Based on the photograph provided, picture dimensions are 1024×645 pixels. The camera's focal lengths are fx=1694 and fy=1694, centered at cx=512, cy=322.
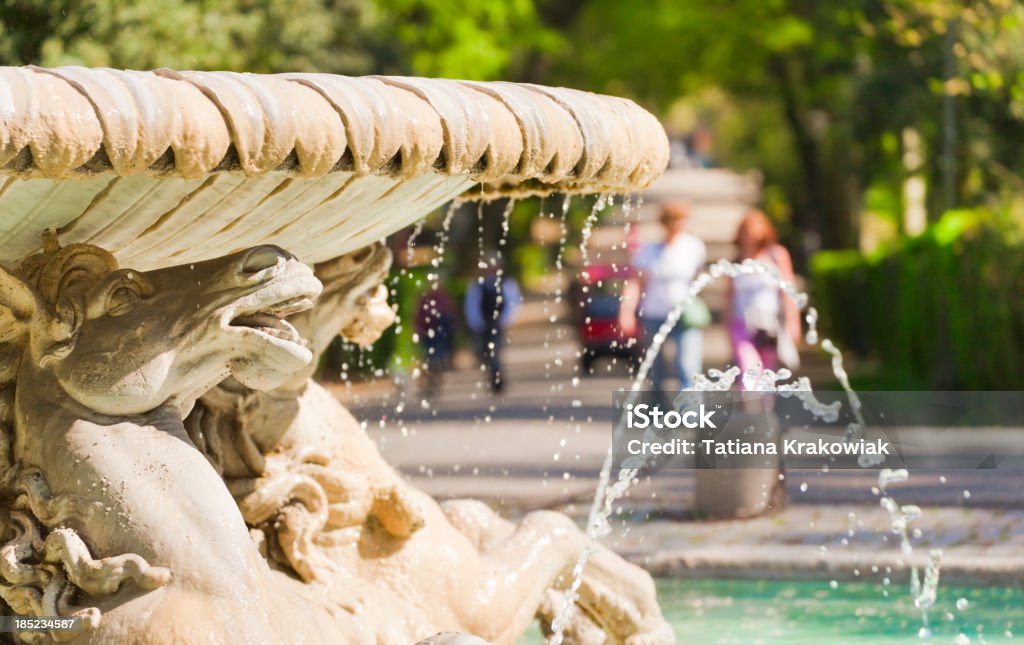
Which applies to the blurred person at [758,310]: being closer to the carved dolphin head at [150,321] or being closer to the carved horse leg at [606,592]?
the carved horse leg at [606,592]

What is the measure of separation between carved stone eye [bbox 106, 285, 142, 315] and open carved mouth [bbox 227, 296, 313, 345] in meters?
0.24

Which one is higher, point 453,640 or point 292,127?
point 292,127

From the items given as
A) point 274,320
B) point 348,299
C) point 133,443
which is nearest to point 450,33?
point 348,299

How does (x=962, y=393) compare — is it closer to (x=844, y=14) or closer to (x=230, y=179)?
(x=844, y=14)

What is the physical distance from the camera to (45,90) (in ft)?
11.0

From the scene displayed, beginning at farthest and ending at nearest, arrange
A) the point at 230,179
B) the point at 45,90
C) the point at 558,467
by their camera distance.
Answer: the point at 558,467
the point at 230,179
the point at 45,90

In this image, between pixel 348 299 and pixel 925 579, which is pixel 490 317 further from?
pixel 348 299

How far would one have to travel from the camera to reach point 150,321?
3900 millimetres

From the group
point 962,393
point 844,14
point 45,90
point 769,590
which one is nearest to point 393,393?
point 962,393

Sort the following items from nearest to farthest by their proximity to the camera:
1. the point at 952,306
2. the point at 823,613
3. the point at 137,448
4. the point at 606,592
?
the point at 137,448 < the point at 606,592 < the point at 823,613 < the point at 952,306

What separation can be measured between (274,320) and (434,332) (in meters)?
14.0

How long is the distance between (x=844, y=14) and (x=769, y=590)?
47.8 ft

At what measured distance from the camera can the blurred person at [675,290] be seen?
11.6m

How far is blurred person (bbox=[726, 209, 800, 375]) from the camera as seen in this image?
11.7 m
